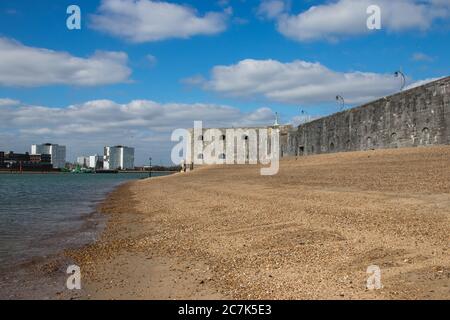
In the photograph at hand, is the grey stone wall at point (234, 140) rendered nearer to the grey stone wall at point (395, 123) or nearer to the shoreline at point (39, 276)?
the grey stone wall at point (395, 123)

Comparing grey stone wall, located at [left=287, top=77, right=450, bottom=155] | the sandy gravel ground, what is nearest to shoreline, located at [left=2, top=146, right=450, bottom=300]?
the sandy gravel ground

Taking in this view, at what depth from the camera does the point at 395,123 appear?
3584 centimetres

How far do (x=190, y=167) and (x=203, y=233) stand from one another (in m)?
77.9

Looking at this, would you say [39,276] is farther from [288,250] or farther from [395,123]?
[395,123]

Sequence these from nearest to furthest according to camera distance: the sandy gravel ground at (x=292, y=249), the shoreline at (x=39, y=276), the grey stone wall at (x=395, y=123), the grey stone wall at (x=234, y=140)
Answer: the sandy gravel ground at (x=292, y=249) → the shoreline at (x=39, y=276) → the grey stone wall at (x=395, y=123) → the grey stone wall at (x=234, y=140)

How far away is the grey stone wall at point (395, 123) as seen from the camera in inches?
1170

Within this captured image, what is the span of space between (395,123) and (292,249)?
97.7 feet

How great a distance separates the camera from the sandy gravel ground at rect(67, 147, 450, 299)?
710 centimetres

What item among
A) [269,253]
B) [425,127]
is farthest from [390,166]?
[269,253]

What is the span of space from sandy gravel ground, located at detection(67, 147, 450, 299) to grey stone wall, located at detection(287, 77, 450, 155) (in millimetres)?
12908

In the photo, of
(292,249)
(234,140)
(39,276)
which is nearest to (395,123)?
(292,249)

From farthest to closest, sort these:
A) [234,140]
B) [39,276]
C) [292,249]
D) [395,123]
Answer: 1. [234,140]
2. [395,123]
3. [292,249]
4. [39,276]

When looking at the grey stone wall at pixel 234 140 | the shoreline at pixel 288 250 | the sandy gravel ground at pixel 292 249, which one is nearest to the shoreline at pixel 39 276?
the shoreline at pixel 288 250

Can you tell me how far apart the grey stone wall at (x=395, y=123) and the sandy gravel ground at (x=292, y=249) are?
12.9 m
